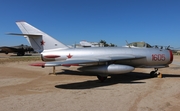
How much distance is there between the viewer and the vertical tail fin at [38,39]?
11211mm

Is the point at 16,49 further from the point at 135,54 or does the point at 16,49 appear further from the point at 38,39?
the point at 135,54

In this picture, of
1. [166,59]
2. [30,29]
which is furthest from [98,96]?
[30,29]

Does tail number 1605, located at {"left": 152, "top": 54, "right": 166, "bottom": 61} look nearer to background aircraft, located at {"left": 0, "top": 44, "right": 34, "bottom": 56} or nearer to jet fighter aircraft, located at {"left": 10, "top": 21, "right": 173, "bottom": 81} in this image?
jet fighter aircraft, located at {"left": 10, "top": 21, "right": 173, "bottom": 81}

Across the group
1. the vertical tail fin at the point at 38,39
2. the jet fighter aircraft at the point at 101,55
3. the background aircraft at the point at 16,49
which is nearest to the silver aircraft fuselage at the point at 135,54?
the jet fighter aircraft at the point at 101,55

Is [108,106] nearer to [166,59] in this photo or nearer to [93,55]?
[93,55]

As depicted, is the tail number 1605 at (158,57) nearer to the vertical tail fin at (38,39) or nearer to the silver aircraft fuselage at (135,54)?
the silver aircraft fuselage at (135,54)

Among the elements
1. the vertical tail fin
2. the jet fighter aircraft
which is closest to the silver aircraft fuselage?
the jet fighter aircraft

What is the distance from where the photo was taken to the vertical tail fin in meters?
11.2

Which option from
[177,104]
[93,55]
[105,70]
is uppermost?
[93,55]

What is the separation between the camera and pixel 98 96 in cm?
633

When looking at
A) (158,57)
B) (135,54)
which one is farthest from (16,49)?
(158,57)

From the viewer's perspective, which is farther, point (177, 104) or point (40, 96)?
point (40, 96)

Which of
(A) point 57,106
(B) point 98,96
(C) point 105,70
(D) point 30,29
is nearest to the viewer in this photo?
(A) point 57,106

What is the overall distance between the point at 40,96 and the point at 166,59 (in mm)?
7986
